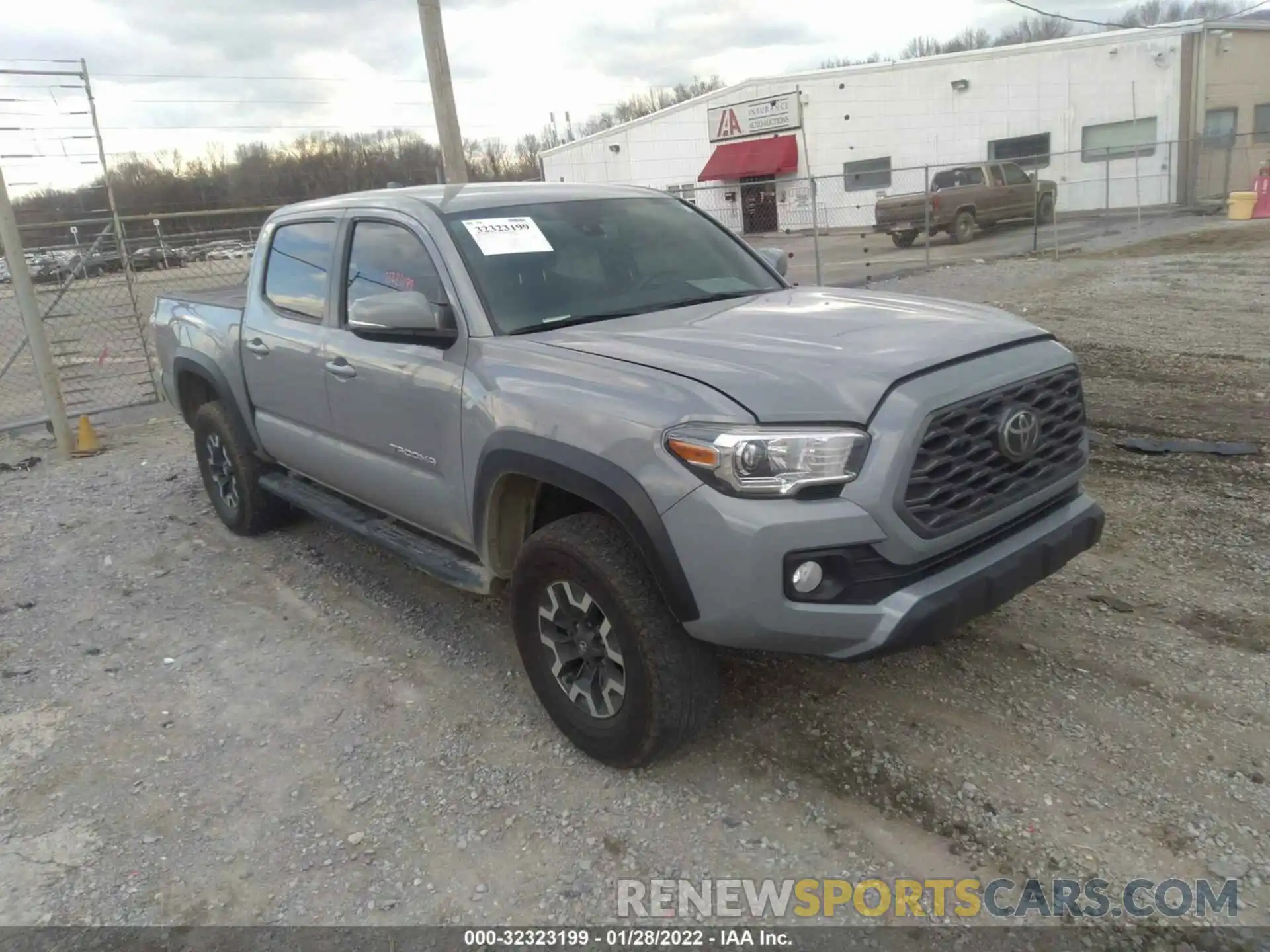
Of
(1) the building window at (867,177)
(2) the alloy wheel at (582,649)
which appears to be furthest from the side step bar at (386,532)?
(1) the building window at (867,177)

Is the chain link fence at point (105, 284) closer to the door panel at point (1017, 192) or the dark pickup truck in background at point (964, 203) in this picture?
the dark pickup truck in background at point (964, 203)

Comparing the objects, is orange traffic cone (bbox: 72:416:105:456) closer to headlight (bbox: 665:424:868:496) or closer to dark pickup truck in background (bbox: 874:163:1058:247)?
headlight (bbox: 665:424:868:496)

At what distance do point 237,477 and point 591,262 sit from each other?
279 cm

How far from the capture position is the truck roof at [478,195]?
394cm

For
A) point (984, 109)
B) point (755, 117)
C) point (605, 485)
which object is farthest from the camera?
point (755, 117)

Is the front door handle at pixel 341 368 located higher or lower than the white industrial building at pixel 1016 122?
lower

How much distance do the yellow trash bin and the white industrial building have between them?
208cm

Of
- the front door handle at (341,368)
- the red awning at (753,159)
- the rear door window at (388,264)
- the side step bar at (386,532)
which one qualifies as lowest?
the side step bar at (386,532)

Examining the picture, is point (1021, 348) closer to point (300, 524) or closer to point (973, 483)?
point (973, 483)

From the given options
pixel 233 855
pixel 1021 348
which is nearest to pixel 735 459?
pixel 1021 348

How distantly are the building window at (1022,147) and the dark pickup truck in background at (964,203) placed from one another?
4590 millimetres

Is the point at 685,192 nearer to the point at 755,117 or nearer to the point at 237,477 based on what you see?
the point at 755,117

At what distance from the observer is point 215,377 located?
5.41 metres

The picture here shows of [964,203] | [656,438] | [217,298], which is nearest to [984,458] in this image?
[656,438]
